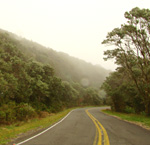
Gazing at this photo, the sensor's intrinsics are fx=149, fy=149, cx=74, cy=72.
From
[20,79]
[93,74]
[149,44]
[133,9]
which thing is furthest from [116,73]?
[93,74]

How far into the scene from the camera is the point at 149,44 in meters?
16.1

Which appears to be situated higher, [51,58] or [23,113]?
[51,58]

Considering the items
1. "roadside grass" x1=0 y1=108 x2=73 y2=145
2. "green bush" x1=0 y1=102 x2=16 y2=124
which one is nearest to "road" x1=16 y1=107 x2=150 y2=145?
"roadside grass" x1=0 y1=108 x2=73 y2=145

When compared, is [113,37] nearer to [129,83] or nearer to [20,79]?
[129,83]

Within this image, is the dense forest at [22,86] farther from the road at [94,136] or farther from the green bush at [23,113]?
the road at [94,136]

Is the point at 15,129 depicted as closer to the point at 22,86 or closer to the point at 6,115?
the point at 6,115

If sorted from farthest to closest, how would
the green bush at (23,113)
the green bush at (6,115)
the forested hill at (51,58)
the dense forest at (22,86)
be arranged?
the forested hill at (51,58), the green bush at (23,113), the dense forest at (22,86), the green bush at (6,115)

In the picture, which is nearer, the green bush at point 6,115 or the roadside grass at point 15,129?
the roadside grass at point 15,129

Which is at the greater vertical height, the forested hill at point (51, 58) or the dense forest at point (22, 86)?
the forested hill at point (51, 58)

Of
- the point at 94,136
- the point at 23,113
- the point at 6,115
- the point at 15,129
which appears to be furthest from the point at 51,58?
the point at 94,136

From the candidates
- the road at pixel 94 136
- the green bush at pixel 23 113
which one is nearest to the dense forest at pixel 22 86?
the green bush at pixel 23 113

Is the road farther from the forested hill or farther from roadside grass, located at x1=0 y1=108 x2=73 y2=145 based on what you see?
the forested hill

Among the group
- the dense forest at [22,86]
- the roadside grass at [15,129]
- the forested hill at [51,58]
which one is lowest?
the roadside grass at [15,129]

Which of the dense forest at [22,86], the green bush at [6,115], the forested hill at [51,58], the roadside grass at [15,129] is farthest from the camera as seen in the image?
the forested hill at [51,58]
